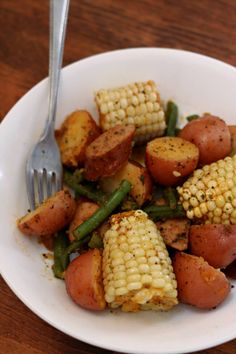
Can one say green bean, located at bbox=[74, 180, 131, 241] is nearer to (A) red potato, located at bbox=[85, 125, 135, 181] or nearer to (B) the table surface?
(A) red potato, located at bbox=[85, 125, 135, 181]

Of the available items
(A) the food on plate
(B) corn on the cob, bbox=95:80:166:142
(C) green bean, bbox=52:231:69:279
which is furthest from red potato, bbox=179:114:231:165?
(C) green bean, bbox=52:231:69:279

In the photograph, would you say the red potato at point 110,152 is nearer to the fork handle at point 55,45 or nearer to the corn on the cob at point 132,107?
the corn on the cob at point 132,107

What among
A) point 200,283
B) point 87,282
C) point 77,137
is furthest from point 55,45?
point 200,283

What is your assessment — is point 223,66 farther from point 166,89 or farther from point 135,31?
point 135,31

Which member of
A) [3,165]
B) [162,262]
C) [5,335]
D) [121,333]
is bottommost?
[5,335]

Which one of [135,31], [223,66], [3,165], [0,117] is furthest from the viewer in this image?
[135,31]

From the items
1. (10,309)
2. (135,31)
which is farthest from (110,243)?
(135,31)

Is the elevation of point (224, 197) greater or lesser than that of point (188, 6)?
lesser
